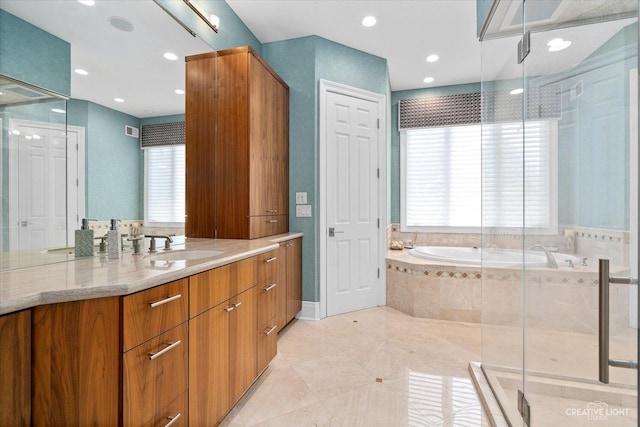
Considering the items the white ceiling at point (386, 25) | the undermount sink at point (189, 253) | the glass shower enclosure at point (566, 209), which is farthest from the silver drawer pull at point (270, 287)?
the white ceiling at point (386, 25)

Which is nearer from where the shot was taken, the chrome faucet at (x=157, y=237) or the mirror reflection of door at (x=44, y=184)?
the mirror reflection of door at (x=44, y=184)

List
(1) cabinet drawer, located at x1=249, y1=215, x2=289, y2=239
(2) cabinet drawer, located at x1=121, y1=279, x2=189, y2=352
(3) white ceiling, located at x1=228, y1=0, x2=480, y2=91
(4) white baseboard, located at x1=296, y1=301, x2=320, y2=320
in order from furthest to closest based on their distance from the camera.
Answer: (4) white baseboard, located at x1=296, y1=301, x2=320, y2=320, (3) white ceiling, located at x1=228, y1=0, x2=480, y2=91, (1) cabinet drawer, located at x1=249, y1=215, x2=289, y2=239, (2) cabinet drawer, located at x1=121, y1=279, x2=189, y2=352

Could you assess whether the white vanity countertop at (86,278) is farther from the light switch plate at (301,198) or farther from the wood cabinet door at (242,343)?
the light switch plate at (301,198)

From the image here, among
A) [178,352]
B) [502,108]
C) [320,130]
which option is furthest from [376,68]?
[178,352]

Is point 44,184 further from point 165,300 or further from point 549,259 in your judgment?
point 549,259

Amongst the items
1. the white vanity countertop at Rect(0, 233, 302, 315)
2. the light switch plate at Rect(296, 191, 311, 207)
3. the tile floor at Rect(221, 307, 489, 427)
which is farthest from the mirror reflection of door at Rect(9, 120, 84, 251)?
the light switch plate at Rect(296, 191, 311, 207)

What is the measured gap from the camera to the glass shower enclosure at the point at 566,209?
874 millimetres

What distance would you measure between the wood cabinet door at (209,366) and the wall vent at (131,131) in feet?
3.38

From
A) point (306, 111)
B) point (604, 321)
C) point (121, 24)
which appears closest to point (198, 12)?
point (121, 24)

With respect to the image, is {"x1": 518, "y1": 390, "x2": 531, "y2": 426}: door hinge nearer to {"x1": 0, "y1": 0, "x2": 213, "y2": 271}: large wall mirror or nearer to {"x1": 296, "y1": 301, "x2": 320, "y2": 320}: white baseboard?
{"x1": 296, "y1": 301, "x2": 320, "y2": 320}: white baseboard

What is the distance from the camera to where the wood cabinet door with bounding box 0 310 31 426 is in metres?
0.82

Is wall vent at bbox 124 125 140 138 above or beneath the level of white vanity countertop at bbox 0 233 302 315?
above

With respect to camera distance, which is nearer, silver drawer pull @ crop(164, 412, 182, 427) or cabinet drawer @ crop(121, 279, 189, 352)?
cabinet drawer @ crop(121, 279, 189, 352)

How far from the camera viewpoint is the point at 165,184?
1910mm
